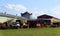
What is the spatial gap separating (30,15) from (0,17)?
47607mm

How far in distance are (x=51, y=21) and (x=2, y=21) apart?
1977cm

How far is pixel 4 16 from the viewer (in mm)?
56500

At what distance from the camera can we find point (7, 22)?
5075cm

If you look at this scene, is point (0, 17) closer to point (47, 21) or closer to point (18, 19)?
point (18, 19)

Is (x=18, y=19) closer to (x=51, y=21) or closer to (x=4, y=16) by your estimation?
(x=4, y=16)

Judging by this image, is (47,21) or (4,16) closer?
(4,16)

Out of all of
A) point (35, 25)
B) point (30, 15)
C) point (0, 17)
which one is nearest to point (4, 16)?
point (0, 17)

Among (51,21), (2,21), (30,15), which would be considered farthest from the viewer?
(30,15)

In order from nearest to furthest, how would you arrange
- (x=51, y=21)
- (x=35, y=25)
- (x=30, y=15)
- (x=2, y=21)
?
(x=35, y=25) → (x=2, y=21) → (x=51, y=21) → (x=30, y=15)

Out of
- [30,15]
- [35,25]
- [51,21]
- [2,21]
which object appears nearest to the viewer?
[35,25]

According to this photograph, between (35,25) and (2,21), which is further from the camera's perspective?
(2,21)

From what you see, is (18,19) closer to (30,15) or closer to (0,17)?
(0,17)

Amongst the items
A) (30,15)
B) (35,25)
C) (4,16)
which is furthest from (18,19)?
(30,15)

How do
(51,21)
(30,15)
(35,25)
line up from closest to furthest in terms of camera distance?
(35,25)
(51,21)
(30,15)
